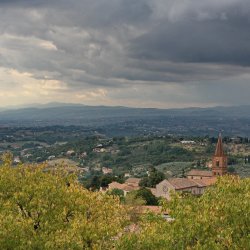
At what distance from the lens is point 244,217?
2395cm

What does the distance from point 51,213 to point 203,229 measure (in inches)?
432

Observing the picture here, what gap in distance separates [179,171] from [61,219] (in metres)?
169

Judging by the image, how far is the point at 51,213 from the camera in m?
30.3

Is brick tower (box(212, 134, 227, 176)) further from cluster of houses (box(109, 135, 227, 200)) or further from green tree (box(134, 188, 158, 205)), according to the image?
green tree (box(134, 188, 158, 205))

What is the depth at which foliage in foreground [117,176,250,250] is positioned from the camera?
22859 millimetres

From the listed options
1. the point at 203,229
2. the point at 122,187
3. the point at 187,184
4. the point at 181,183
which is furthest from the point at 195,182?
the point at 203,229

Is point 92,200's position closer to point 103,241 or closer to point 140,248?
point 103,241

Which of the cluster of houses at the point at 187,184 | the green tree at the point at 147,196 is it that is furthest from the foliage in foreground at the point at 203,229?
the cluster of houses at the point at 187,184

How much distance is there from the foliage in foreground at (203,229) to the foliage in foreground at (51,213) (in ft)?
7.30

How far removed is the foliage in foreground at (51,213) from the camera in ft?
83.4

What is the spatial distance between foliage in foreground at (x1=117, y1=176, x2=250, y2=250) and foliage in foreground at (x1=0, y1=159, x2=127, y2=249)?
2.22m

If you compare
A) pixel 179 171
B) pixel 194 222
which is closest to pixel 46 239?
pixel 194 222

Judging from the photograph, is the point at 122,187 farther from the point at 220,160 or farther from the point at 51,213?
the point at 51,213

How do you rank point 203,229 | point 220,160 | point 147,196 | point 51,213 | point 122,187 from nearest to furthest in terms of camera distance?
point 203,229
point 51,213
point 147,196
point 122,187
point 220,160
